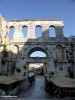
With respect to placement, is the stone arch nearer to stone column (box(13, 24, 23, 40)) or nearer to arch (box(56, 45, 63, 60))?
arch (box(56, 45, 63, 60))

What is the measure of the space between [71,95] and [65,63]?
38.2 feet

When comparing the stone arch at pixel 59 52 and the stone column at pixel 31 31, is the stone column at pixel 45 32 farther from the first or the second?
the stone arch at pixel 59 52

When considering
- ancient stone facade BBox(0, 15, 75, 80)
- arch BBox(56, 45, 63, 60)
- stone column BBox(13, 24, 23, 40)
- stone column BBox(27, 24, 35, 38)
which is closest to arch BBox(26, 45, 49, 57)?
ancient stone facade BBox(0, 15, 75, 80)

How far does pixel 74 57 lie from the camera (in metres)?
27.1

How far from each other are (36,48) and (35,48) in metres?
0.18

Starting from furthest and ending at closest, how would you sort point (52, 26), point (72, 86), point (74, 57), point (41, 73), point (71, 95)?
point (41, 73)
point (52, 26)
point (74, 57)
point (71, 95)
point (72, 86)

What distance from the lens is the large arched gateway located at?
27.5 metres

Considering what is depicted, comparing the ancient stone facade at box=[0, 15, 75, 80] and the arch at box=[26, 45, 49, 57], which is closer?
the ancient stone facade at box=[0, 15, 75, 80]

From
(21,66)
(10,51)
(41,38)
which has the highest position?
(41,38)

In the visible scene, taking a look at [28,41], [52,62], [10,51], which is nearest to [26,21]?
[28,41]

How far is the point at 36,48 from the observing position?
95.0 feet

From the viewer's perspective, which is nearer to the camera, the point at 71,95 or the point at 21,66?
the point at 71,95

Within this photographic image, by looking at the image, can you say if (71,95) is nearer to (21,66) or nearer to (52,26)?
(21,66)

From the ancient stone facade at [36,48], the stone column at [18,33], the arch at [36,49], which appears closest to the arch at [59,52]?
the ancient stone facade at [36,48]
